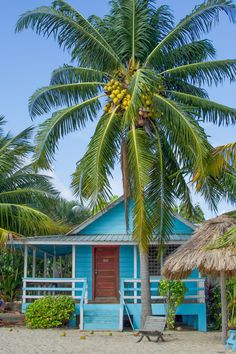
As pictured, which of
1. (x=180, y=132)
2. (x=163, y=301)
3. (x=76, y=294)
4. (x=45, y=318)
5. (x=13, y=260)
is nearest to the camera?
(x=180, y=132)

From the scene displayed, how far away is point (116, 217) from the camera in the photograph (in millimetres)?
21172

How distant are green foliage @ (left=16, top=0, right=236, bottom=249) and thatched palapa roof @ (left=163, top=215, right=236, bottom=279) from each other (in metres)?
1.68

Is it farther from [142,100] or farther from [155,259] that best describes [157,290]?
[142,100]

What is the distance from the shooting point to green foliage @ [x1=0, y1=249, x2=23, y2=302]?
28344 mm

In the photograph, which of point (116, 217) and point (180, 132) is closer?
point (180, 132)

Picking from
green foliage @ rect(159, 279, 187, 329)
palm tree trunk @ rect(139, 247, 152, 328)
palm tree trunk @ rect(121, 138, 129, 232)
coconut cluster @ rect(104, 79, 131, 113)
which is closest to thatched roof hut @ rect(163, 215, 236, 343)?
palm tree trunk @ rect(139, 247, 152, 328)

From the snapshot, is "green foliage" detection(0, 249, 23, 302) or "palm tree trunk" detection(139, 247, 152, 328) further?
"green foliage" detection(0, 249, 23, 302)

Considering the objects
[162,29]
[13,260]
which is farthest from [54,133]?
[13,260]

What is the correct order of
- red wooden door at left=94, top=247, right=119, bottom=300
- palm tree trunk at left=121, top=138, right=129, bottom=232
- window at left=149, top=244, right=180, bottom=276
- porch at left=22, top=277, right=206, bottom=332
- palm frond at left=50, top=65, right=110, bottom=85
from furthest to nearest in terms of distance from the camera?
window at left=149, top=244, right=180, bottom=276
red wooden door at left=94, top=247, right=119, bottom=300
palm frond at left=50, top=65, right=110, bottom=85
porch at left=22, top=277, right=206, bottom=332
palm tree trunk at left=121, top=138, right=129, bottom=232

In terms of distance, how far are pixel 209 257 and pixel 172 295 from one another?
447cm

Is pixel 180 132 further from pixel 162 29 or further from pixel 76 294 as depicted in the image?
pixel 76 294

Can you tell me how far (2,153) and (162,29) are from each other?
27.1ft

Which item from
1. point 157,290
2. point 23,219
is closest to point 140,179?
point 157,290

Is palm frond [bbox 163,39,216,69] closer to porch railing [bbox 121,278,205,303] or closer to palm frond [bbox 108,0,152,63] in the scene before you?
palm frond [bbox 108,0,152,63]
